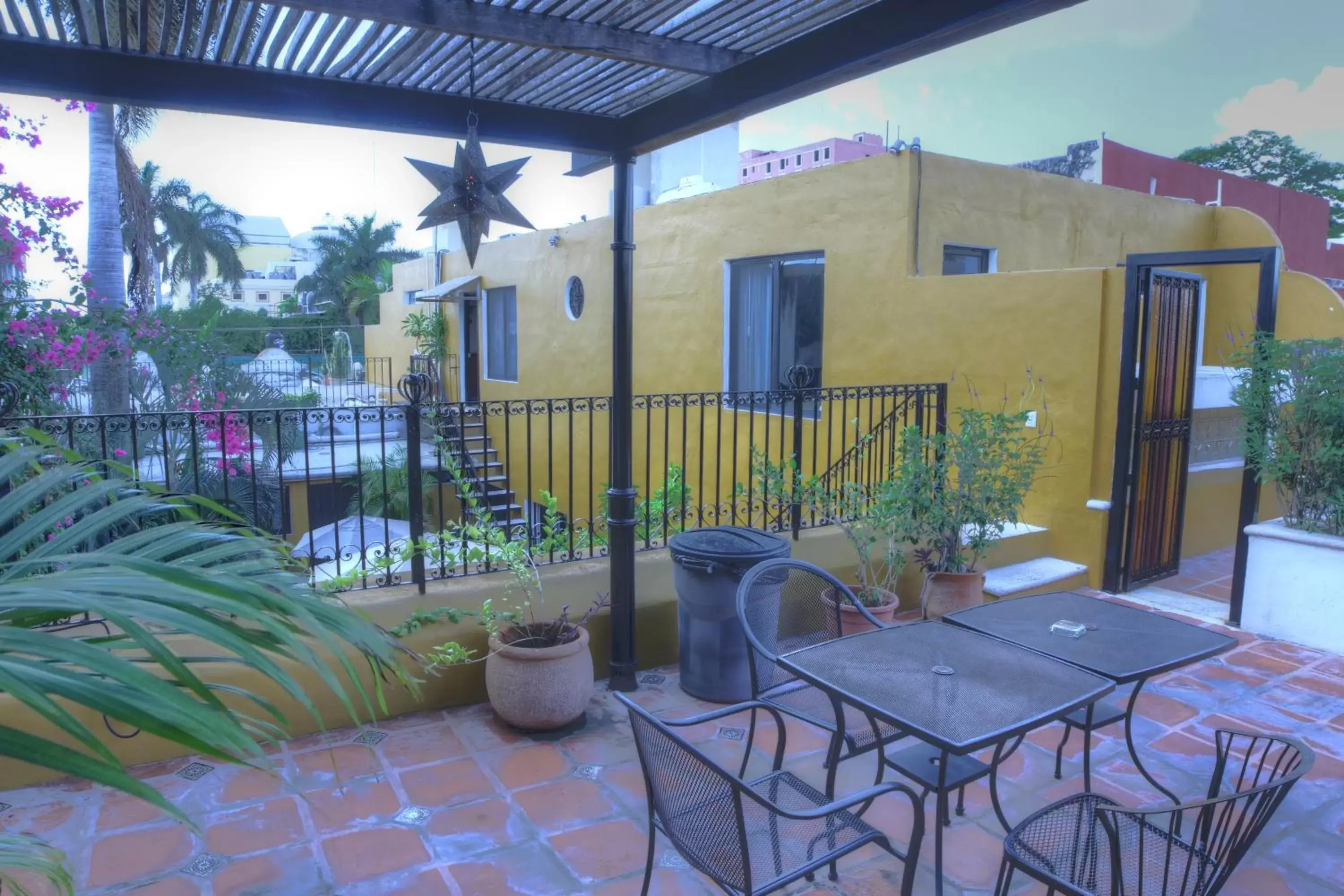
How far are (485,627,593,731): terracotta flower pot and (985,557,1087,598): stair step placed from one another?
2910 millimetres

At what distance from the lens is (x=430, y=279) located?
1697 centimetres

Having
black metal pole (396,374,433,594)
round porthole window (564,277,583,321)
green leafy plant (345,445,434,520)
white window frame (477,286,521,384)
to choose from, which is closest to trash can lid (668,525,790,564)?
black metal pole (396,374,433,594)

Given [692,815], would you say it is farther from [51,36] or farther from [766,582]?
[51,36]

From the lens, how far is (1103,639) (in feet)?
9.39

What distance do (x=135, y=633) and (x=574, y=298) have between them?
10.8 m

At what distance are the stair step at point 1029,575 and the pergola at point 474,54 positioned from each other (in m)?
3.45

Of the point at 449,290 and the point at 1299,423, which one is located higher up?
the point at 449,290

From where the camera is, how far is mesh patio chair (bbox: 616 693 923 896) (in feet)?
6.25

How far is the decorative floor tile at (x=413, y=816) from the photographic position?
297cm

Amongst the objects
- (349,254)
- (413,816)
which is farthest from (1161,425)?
(349,254)

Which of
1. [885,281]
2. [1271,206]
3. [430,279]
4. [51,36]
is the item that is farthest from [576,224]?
[1271,206]

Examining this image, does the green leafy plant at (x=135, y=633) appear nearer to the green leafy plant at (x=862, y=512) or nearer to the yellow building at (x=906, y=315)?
→ the yellow building at (x=906, y=315)

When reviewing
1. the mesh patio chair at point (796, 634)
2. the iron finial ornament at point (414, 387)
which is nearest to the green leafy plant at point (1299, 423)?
the mesh patio chair at point (796, 634)

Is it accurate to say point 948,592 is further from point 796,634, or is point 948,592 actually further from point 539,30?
point 539,30
